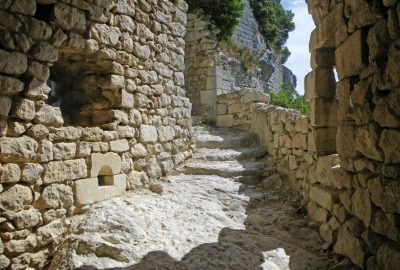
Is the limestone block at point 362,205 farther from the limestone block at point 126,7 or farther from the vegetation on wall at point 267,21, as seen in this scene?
the vegetation on wall at point 267,21

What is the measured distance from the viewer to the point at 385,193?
2.38m

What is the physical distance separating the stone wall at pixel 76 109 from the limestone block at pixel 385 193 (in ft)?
9.50

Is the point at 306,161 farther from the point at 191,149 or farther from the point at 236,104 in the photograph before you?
the point at 236,104

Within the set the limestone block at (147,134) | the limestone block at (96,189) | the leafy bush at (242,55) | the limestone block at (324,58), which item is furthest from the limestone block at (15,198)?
the leafy bush at (242,55)

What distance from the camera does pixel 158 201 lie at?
4.54 metres

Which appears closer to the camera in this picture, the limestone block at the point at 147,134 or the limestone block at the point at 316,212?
the limestone block at the point at 316,212

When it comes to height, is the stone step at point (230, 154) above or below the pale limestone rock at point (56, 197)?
above

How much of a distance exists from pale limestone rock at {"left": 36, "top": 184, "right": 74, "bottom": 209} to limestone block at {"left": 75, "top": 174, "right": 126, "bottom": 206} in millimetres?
114

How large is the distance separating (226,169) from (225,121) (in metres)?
3.69

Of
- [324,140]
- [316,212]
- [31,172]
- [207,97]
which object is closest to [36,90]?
[31,172]

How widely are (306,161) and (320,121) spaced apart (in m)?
0.74

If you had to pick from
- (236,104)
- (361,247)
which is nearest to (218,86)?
(236,104)

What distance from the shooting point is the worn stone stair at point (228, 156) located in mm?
5930

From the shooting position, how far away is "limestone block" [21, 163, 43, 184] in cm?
341
